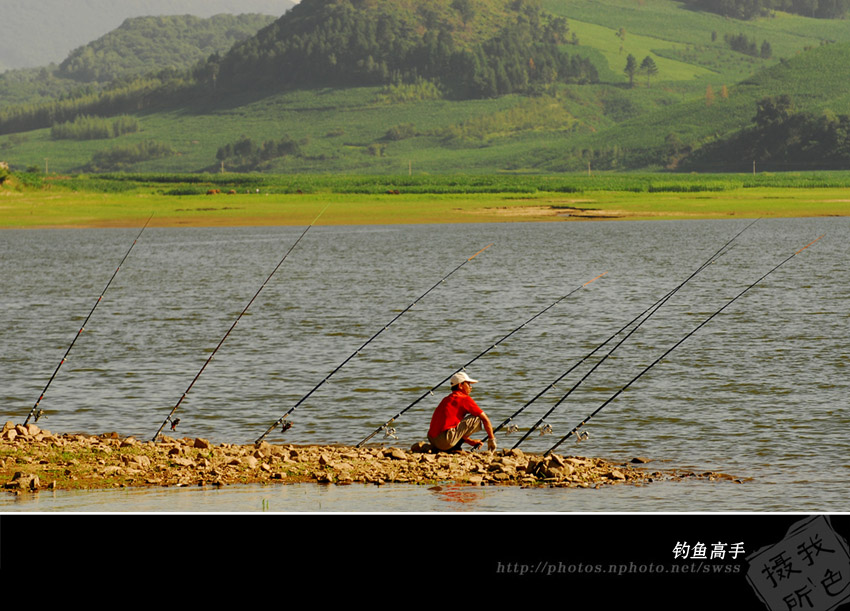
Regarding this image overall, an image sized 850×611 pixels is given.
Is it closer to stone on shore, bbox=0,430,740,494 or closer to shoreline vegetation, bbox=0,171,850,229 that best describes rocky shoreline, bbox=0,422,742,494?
stone on shore, bbox=0,430,740,494

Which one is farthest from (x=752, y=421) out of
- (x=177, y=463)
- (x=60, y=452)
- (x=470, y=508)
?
(x=60, y=452)

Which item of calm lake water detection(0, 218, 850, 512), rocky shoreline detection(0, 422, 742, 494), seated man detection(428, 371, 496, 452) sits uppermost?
seated man detection(428, 371, 496, 452)

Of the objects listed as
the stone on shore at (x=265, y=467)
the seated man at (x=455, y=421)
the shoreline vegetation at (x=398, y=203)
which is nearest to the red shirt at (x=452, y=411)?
the seated man at (x=455, y=421)

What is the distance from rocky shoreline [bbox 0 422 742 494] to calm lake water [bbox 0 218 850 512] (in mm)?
368

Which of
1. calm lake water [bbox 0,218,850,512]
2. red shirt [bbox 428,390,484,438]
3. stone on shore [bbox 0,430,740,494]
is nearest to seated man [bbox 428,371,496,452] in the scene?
red shirt [bbox 428,390,484,438]

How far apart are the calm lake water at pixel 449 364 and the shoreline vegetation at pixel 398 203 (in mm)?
30288

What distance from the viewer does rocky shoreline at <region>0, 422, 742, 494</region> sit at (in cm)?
1376

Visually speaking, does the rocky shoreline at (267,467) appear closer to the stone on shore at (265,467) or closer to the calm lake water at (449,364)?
the stone on shore at (265,467)

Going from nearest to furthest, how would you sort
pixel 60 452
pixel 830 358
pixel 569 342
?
pixel 60 452, pixel 830 358, pixel 569 342

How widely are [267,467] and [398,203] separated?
86.2m
